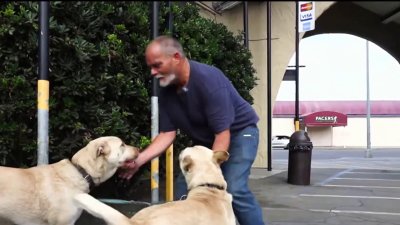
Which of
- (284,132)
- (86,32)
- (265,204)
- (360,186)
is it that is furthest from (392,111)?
(86,32)

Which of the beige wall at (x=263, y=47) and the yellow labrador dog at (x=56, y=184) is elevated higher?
the beige wall at (x=263, y=47)

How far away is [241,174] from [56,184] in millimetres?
1704

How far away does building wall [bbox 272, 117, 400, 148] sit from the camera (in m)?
52.3

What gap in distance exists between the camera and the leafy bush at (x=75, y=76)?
544cm

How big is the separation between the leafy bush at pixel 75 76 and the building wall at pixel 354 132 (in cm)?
4621

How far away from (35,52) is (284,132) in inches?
1925

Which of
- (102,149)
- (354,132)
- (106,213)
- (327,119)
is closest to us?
(106,213)

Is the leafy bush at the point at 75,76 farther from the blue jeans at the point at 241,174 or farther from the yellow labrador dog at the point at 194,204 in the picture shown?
the yellow labrador dog at the point at 194,204

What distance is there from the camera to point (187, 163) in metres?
3.78

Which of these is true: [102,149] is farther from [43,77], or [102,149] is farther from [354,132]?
[354,132]

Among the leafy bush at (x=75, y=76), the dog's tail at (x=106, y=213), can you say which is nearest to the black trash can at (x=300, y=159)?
the leafy bush at (x=75, y=76)

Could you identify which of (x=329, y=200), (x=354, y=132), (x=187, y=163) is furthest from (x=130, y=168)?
(x=354, y=132)

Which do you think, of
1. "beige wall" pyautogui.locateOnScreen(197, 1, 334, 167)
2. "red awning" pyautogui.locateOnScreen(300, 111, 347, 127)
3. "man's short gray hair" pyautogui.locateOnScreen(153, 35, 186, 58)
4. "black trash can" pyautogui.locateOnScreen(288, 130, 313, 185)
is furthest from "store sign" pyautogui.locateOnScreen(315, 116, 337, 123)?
"man's short gray hair" pyautogui.locateOnScreen(153, 35, 186, 58)

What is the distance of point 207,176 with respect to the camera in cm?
372
